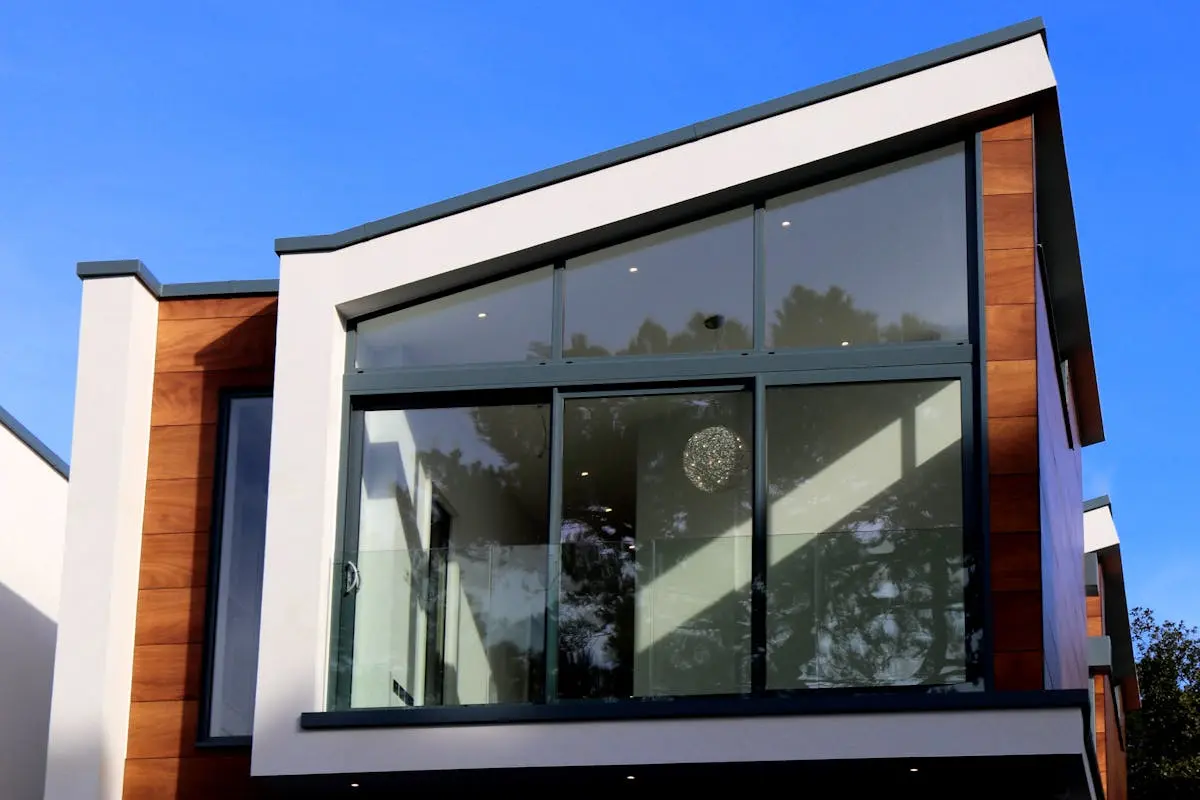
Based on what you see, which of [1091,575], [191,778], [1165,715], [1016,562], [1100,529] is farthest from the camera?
[1165,715]

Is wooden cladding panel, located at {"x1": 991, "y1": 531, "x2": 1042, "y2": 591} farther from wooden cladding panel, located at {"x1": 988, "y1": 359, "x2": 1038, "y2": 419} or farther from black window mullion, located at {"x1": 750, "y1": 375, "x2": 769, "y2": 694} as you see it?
black window mullion, located at {"x1": 750, "y1": 375, "x2": 769, "y2": 694}

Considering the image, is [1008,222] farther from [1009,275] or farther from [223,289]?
[223,289]

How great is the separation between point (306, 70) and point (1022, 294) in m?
17.4

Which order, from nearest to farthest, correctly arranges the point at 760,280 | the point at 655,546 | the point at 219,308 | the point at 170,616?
the point at 655,546 < the point at 760,280 < the point at 170,616 < the point at 219,308

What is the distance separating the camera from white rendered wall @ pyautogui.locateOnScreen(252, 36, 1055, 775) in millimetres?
10992

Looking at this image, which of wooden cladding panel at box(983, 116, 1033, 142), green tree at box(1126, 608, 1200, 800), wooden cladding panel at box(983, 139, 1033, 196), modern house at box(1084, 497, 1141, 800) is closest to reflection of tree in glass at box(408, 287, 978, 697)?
wooden cladding panel at box(983, 139, 1033, 196)

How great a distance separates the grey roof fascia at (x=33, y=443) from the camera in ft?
53.2

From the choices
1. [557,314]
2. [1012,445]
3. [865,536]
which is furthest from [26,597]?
A: [1012,445]

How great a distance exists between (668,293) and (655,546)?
1842mm

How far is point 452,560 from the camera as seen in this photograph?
443 inches

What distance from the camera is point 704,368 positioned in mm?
11461

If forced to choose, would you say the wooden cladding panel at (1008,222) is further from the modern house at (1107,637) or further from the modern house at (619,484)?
the modern house at (1107,637)

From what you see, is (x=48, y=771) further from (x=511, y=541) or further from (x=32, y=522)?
(x=32, y=522)

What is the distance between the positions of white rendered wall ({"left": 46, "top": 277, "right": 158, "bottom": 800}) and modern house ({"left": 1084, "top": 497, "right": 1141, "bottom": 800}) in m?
9.32
